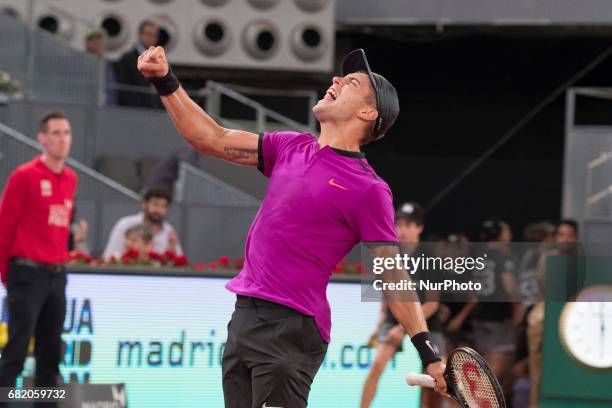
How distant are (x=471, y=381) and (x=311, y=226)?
33.9 inches

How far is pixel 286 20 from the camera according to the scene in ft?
59.0

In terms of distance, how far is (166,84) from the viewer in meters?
4.82

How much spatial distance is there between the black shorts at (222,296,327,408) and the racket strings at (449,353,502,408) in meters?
0.57

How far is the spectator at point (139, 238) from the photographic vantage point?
1025cm

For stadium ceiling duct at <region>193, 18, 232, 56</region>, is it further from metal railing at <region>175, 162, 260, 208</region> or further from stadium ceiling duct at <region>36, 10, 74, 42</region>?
metal railing at <region>175, 162, 260, 208</region>

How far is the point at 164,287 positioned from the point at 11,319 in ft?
4.60

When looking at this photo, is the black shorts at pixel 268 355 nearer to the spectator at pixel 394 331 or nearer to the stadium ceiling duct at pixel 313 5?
the spectator at pixel 394 331

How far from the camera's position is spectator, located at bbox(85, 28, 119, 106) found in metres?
14.7

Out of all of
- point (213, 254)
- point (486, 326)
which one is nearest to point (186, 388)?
point (486, 326)

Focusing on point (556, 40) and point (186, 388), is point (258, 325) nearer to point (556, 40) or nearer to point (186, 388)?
point (186, 388)

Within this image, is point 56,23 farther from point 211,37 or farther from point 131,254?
point 131,254

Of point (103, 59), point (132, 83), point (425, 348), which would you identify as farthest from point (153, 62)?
point (103, 59)

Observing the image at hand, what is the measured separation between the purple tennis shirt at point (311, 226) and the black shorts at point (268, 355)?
0.05 meters

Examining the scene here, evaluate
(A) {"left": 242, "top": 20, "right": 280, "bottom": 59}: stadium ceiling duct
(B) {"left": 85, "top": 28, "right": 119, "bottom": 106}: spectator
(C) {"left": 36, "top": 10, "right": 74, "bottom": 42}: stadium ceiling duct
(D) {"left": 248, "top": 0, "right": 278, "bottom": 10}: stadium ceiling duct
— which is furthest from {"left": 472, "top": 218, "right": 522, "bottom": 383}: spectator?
(D) {"left": 248, "top": 0, "right": 278, "bottom": 10}: stadium ceiling duct
